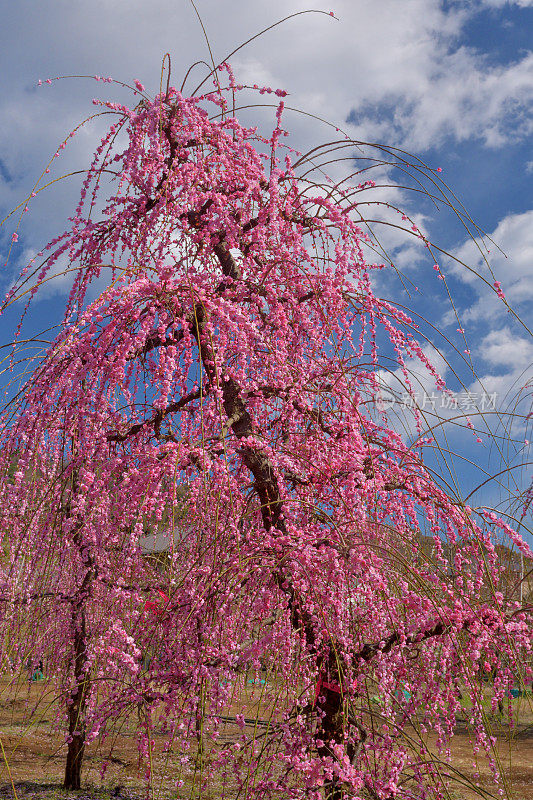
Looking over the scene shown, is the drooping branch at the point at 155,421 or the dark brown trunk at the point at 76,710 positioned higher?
the drooping branch at the point at 155,421

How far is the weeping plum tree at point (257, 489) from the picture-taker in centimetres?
321

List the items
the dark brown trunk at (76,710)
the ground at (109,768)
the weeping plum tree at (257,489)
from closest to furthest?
the weeping plum tree at (257,489) → the dark brown trunk at (76,710) → the ground at (109,768)

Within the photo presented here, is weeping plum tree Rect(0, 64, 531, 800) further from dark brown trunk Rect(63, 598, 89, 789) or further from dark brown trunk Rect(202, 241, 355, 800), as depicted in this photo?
dark brown trunk Rect(63, 598, 89, 789)

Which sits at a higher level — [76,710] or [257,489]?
[257,489]

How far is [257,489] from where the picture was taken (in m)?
3.85

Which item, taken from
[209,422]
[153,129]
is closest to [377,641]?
[209,422]

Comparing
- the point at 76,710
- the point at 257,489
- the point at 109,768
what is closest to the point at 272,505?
the point at 257,489

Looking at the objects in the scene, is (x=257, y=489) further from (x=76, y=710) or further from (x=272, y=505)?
(x=76, y=710)

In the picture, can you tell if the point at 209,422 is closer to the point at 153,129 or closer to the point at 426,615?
the point at 426,615

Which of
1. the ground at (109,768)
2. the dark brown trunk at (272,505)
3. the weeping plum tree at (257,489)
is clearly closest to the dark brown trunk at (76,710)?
the ground at (109,768)

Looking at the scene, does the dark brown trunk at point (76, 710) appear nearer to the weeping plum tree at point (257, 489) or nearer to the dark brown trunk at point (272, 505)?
the weeping plum tree at point (257, 489)

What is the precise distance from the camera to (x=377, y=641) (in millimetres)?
3857

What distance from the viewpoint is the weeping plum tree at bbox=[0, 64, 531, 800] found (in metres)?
3.21

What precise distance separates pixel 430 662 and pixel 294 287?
254 cm
